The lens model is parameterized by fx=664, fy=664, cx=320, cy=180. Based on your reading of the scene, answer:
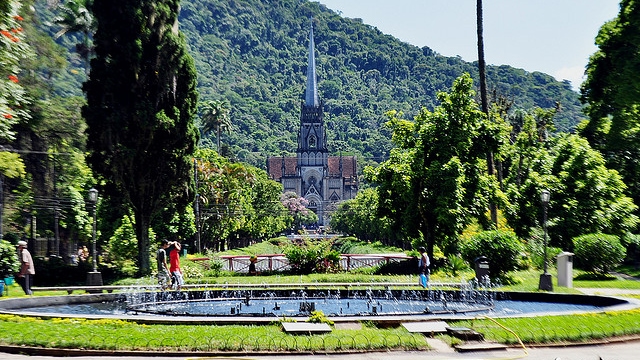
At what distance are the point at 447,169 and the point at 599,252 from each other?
7525mm

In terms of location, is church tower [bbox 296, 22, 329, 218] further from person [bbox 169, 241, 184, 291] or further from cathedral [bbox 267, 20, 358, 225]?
person [bbox 169, 241, 184, 291]

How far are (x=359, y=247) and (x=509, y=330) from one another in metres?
68.8

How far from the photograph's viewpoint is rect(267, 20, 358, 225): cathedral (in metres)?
184

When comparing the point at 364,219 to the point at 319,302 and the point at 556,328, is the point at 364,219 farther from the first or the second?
the point at 556,328

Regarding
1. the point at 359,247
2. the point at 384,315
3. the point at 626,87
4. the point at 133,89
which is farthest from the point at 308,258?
the point at 359,247

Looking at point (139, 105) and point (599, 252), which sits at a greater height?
point (139, 105)

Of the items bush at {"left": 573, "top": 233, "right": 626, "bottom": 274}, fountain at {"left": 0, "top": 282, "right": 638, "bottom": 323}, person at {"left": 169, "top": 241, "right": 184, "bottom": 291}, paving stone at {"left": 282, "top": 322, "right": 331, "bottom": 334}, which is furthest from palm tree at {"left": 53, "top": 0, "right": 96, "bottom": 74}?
paving stone at {"left": 282, "top": 322, "right": 331, "bottom": 334}

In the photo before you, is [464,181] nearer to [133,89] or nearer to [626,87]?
[626,87]

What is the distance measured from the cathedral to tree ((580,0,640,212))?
451 ft

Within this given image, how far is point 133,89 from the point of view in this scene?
102 ft

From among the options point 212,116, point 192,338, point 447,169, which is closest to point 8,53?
point 192,338

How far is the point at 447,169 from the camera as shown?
31.3 meters

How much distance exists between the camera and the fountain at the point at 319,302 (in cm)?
1841

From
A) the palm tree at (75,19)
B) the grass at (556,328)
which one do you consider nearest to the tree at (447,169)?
the grass at (556,328)
